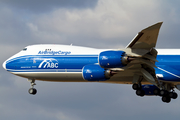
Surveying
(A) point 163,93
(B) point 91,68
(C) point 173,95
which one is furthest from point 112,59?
(C) point 173,95

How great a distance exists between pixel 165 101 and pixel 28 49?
15.7m

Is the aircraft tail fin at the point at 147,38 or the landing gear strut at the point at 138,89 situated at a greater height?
the aircraft tail fin at the point at 147,38

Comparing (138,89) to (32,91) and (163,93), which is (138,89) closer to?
(163,93)

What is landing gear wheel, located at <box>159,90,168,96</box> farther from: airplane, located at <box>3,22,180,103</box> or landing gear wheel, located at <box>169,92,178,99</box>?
landing gear wheel, located at <box>169,92,178,99</box>

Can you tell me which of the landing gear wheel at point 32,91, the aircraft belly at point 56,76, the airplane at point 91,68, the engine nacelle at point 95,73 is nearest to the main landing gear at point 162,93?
the airplane at point 91,68

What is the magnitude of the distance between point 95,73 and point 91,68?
655 mm

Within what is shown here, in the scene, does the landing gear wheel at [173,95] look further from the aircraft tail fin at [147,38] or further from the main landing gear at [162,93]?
the aircraft tail fin at [147,38]

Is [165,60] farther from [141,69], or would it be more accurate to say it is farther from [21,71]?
[21,71]

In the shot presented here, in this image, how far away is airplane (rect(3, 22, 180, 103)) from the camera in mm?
37938

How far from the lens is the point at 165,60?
131 ft

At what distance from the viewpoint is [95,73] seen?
3788 cm

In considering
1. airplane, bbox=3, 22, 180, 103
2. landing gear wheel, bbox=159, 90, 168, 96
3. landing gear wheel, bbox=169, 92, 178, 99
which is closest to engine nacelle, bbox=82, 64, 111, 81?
airplane, bbox=3, 22, 180, 103

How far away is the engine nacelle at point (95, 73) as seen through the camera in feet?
124

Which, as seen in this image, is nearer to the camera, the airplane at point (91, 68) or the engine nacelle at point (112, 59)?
the engine nacelle at point (112, 59)
